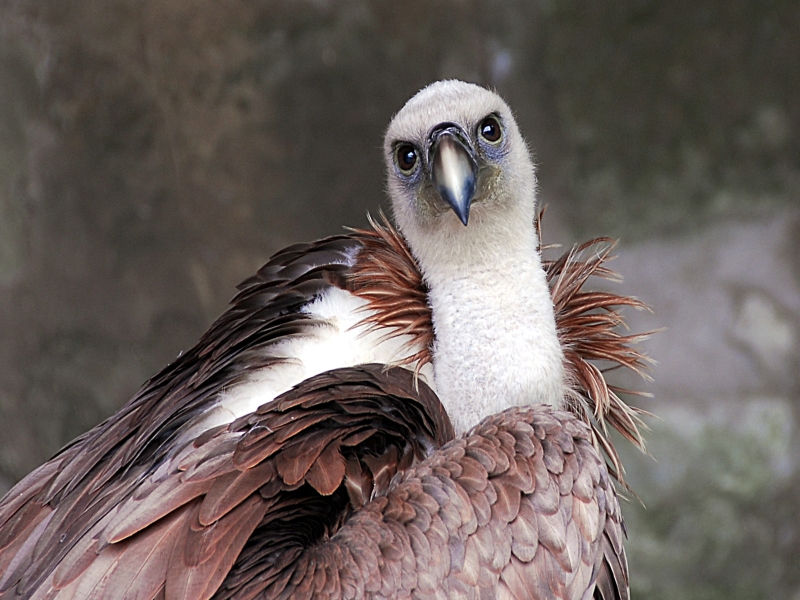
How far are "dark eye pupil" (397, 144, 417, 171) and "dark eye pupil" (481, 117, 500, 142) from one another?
0.15 meters

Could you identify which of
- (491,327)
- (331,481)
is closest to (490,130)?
(491,327)

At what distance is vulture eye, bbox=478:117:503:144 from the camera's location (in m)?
1.99

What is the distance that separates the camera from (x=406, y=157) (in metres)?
2.02

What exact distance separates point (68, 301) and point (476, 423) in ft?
8.16

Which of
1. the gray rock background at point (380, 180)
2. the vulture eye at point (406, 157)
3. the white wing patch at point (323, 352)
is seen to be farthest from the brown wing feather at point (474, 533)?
the gray rock background at point (380, 180)

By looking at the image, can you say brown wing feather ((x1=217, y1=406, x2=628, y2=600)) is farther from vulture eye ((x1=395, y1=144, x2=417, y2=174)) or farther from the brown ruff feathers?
vulture eye ((x1=395, y1=144, x2=417, y2=174))

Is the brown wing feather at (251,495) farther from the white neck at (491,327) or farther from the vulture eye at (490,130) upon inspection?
the vulture eye at (490,130)

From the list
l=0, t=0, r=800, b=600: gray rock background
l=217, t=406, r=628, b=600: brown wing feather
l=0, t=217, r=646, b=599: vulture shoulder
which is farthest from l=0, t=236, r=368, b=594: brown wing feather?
l=0, t=0, r=800, b=600: gray rock background

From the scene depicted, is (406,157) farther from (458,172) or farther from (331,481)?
(331,481)

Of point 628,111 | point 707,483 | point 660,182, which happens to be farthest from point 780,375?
point 628,111

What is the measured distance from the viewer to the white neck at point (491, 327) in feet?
6.24

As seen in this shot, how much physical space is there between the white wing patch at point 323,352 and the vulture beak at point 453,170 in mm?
374

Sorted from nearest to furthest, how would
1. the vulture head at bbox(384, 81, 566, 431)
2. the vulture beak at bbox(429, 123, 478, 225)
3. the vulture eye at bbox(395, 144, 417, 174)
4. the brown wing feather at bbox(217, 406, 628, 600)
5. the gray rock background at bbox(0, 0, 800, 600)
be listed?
the brown wing feather at bbox(217, 406, 628, 600) → the vulture beak at bbox(429, 123, 478, 225) → the vulture head at bbox(384, 81, 566, 431) → the vulture eye at bbox(395, 144, 417, 174) → the gray rock background at bbox(0, 0, 800, 600)

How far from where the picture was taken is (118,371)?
12.9 ft
